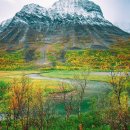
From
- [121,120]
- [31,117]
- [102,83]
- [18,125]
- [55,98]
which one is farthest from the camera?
[102,83]

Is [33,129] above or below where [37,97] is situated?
below

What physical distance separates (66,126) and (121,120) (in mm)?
11560

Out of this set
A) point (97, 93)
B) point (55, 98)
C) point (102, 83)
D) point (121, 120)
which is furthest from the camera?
point (102, 83)

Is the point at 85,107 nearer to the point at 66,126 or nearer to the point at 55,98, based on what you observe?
the point at 55,98

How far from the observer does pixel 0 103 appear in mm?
89562

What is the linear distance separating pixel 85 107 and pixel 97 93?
1933cm

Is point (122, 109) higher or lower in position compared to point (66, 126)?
higher

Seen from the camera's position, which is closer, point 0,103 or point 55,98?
point 0,103

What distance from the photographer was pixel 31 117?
7088 cm

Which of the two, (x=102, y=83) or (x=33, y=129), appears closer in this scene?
(x=33, y=129)

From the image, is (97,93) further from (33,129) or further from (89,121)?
(33,129)

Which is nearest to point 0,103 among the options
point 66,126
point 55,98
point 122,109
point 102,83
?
point 55,98

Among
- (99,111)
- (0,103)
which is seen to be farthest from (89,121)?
(0,103)

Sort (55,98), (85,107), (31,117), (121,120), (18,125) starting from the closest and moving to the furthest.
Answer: (121,120), (18,125), (31,117), (85,107), (55,98)
